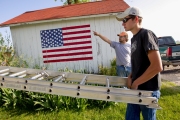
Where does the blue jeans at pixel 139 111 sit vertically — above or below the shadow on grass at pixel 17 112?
above

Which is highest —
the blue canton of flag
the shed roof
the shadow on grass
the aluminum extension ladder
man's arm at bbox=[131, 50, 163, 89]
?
the shed roof

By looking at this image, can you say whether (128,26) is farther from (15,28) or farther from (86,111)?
(15,28)

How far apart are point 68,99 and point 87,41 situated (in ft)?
14.7

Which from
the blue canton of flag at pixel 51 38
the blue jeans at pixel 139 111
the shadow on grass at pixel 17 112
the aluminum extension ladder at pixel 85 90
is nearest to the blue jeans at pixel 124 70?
the aluminum extension ladder at pixel 85 90

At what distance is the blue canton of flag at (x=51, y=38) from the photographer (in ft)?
26.7

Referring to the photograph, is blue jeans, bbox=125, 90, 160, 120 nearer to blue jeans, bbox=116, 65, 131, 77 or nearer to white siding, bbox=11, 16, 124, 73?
blue jeans, bbox=116, 65, 131, 77

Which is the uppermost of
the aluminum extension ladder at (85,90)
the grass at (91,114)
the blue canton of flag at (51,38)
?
the blue canton of flag at (51,38)

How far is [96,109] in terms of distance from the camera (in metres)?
4.05

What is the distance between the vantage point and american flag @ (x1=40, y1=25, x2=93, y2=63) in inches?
313

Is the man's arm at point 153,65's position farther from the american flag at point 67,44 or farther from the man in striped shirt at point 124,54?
the american flag at point 67,44

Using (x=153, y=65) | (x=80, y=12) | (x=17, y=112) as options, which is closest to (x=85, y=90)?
(x=153, y=65)

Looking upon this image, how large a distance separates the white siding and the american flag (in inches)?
9.4

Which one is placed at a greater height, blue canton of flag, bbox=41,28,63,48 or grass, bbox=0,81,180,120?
blue canton of flag, bbox=41,28,63,48

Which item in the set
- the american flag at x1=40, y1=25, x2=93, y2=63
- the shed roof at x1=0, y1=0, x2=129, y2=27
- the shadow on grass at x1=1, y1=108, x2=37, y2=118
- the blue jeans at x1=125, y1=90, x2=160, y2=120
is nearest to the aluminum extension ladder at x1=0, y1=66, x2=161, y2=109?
the blue jeans at x1=125, y1=90, x2=160, y2=120
